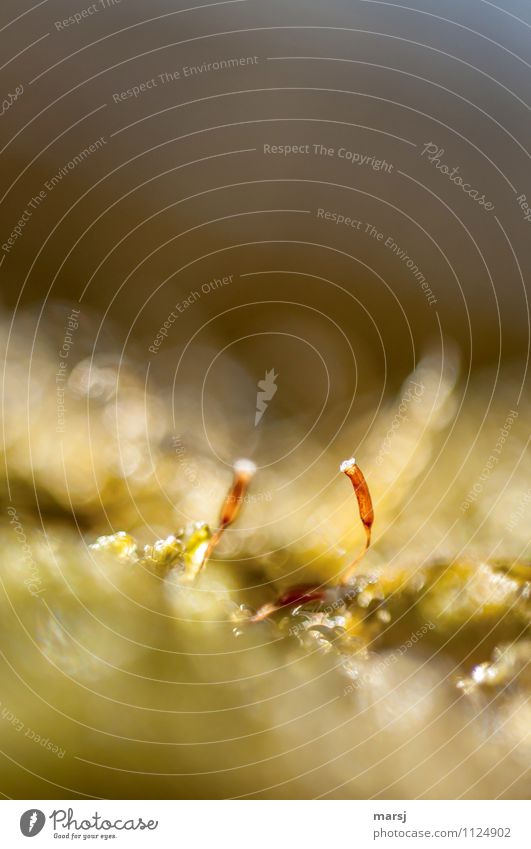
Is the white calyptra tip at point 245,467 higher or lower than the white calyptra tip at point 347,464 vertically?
higher

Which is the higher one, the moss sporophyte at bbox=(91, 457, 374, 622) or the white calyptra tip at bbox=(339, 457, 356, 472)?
the white calyptra tip at bbox=(339, 457, 356, 472)

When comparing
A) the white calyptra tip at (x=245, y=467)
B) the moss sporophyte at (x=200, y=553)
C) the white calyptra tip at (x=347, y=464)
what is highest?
the white calyptra tip at (x=245, y=467)

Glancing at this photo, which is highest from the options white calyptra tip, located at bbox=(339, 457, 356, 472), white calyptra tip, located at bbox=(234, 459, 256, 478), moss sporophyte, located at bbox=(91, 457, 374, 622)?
white calyptra tip, located at bbox=(234, 459, 256, 478)

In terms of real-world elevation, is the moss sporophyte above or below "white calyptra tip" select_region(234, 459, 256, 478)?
below
